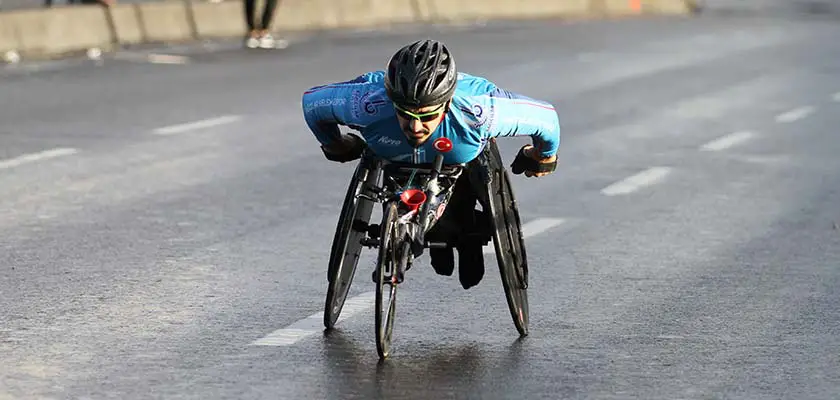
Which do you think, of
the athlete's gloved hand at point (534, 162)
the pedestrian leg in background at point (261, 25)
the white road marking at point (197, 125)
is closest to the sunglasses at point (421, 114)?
the athlete's gloved hand at point (534, 162)

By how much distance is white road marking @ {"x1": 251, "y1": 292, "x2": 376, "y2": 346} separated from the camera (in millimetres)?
8562

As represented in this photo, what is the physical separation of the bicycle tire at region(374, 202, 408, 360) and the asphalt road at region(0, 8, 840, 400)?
3.9 inches

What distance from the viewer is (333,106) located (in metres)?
8.50

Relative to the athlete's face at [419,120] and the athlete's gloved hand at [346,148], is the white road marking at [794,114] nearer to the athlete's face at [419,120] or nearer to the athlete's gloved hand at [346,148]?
the athlete's gloved hand at [346,148]

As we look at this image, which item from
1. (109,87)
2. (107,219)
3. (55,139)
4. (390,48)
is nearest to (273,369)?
(107,219)

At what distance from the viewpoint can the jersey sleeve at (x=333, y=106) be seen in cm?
845

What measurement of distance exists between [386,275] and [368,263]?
8.78ft

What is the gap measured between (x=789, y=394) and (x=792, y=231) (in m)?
5.09

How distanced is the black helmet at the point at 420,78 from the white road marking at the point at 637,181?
631cm

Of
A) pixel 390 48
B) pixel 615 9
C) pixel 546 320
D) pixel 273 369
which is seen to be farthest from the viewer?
pixel 615 9

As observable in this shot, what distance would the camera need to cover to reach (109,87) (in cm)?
2156

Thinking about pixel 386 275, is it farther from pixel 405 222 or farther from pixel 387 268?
pixel 405 222

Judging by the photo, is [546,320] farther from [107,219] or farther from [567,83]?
[567,83]

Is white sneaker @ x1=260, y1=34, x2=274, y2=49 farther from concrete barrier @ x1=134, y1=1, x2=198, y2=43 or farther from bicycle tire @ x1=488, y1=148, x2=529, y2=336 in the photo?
bicycle tire @ x1=488, y1=148, x2=529, y2=336
